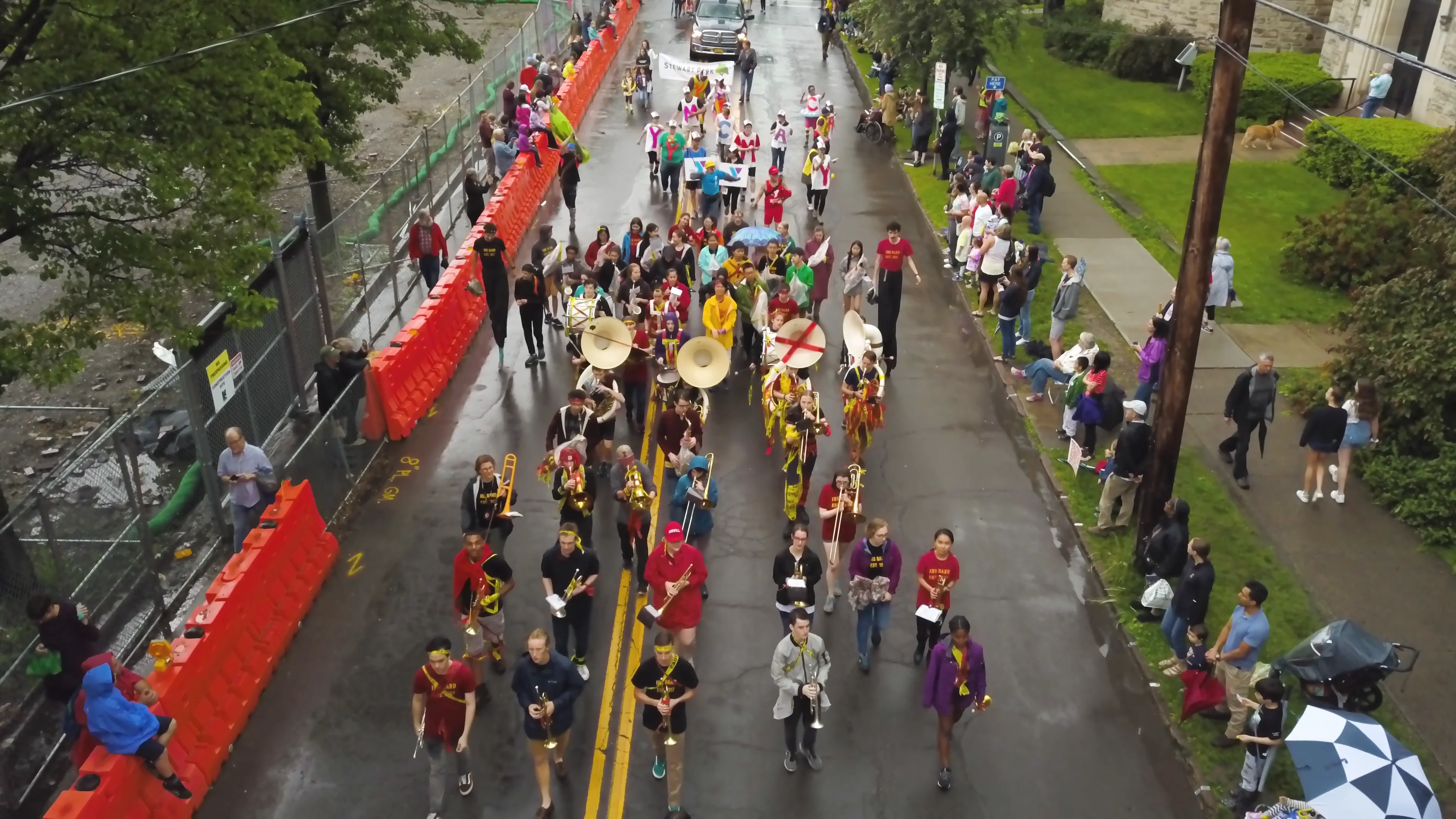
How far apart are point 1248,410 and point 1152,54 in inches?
889

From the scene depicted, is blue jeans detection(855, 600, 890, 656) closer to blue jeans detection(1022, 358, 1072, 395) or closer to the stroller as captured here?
the stroller

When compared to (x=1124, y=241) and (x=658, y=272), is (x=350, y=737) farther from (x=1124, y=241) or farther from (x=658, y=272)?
(x=1124, y=241)

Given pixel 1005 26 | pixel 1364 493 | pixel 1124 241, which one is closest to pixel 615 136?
pixel 1005 26

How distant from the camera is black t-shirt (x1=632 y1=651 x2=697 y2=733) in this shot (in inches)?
319

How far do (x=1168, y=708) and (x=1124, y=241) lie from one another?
12.8 metres

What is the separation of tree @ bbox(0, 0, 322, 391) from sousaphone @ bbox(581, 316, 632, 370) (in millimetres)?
3560

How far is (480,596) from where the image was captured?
9352 millimetres

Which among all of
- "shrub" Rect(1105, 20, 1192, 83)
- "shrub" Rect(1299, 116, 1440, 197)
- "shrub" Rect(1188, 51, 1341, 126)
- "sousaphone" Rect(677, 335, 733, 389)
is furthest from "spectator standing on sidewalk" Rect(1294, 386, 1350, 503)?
"shrub" Rect(1105, 20, 1192, 83)

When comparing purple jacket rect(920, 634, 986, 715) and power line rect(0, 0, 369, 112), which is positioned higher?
power line rect(0, 0, 369, 112)

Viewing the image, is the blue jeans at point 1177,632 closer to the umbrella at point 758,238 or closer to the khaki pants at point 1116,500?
the khaki pants at point 1116,500

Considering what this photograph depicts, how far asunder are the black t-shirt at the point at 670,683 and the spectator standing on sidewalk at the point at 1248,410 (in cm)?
771

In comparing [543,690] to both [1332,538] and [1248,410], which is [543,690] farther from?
[1332,538]

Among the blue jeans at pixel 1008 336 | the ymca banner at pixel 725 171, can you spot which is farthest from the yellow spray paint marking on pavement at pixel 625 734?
the ymca banner at pixel 725 171

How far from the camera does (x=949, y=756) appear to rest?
9.02 metres
